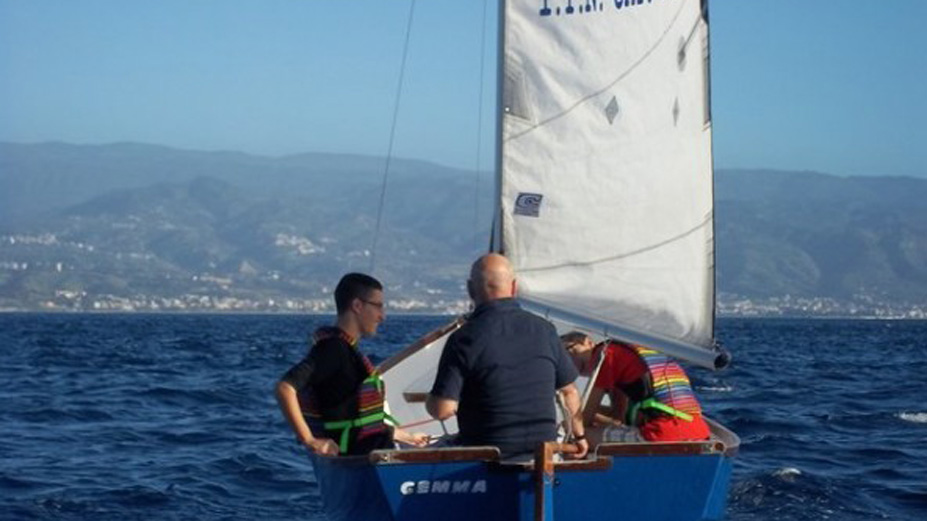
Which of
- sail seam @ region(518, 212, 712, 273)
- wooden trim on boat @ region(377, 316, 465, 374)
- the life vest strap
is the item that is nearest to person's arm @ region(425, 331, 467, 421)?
the life vest strap

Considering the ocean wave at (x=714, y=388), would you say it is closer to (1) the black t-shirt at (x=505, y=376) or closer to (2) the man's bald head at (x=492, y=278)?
(1) the black t-shirt at (x=505, y=376)

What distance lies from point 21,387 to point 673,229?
19935 mm

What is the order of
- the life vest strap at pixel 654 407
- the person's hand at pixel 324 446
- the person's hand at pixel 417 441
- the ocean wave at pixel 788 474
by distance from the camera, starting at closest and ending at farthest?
the person's hand at pixel 324 446 → the life vest strap at pixel 654 407 → the person's hand at pixel 417 441 → the ocean wave at pixel 788 474

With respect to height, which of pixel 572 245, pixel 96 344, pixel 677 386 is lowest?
pixel 96 344

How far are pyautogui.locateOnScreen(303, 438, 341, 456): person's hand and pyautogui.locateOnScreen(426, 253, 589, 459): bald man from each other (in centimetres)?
90

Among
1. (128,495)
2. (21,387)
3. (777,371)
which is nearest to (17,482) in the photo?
(128,495)

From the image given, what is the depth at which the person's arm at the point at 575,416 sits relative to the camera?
977 centimetres

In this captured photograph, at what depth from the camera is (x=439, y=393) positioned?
9.30 metres

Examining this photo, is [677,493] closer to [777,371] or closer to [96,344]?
[777,371]

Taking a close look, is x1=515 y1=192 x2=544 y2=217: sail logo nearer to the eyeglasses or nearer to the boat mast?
the boat mast

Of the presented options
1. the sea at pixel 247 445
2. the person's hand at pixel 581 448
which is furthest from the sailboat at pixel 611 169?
the sea at pixel 247 445

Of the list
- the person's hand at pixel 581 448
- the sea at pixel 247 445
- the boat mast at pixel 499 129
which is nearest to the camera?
the person's hand at pixel 581 448

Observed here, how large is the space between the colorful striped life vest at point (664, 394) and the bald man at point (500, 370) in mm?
1350

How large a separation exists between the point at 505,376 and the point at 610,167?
11.1 ft
